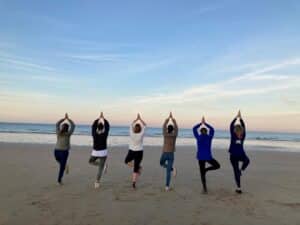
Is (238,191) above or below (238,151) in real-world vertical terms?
below

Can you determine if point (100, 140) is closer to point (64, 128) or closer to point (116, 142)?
point (64, 128)

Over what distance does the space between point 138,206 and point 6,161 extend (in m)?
9.08

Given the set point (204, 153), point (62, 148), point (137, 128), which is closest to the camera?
point (204, 153)

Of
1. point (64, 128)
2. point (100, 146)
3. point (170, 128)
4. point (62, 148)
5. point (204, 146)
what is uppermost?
point (170, 128)

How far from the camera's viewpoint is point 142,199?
816 cm

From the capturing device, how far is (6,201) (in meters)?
7.67

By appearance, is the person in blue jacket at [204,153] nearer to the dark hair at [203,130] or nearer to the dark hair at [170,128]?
the dark hair at [203,130]

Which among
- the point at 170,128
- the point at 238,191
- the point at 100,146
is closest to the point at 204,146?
→ the point at 170,128

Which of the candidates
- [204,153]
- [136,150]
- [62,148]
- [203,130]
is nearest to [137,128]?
[136,150]

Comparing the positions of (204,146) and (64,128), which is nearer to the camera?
(204,146)

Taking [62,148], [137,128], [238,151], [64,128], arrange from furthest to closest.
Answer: [64,128] < [62,148] < [137,128] < [238,151]

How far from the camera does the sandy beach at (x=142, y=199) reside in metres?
6.59

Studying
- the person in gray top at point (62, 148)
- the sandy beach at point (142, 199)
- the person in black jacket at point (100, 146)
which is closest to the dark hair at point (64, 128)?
the person in gray top at point (62, 148)

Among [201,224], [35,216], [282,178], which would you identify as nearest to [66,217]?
[35,216]
